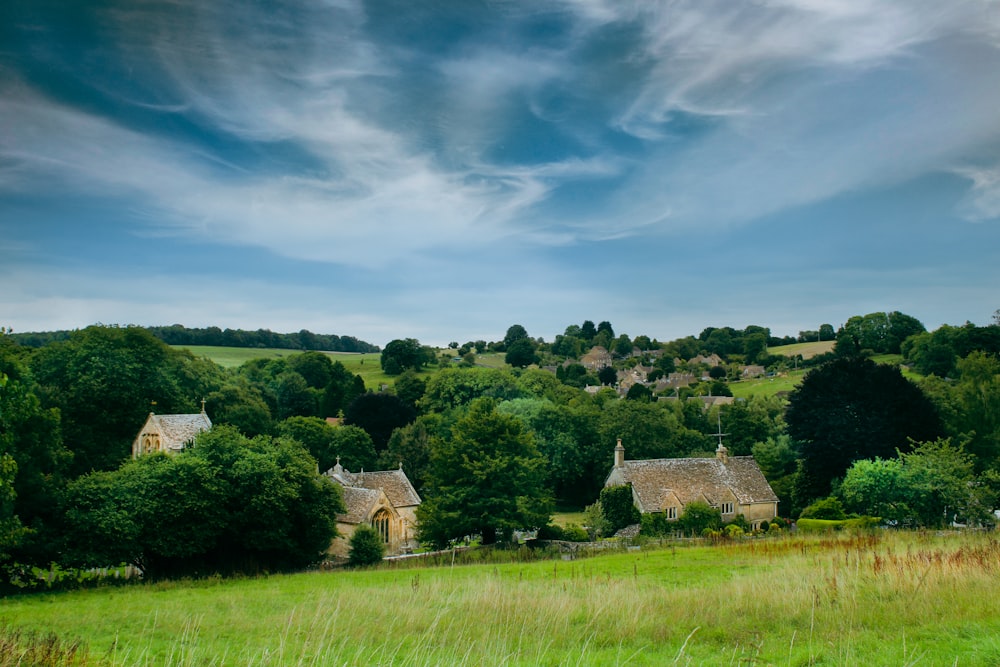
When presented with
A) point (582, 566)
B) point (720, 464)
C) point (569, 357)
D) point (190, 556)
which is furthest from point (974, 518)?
point (569, 357)

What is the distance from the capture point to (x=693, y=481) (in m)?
52.4

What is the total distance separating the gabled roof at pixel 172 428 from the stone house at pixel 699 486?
108 ft

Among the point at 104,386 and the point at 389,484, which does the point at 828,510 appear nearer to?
the point at 389,484

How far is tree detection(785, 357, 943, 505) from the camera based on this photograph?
49.2 m

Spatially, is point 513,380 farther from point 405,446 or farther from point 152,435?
point 152,435

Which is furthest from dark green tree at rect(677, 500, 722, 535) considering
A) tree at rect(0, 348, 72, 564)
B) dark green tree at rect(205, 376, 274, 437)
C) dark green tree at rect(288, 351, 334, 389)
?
dark green tree at rect(288, 351, 334, 389)

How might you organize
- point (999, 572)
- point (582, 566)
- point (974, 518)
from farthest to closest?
point (974, 518)
point (582, 566)
point (999, 572)

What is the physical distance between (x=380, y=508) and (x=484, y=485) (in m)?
11.1

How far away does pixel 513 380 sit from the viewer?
86875 millimetres

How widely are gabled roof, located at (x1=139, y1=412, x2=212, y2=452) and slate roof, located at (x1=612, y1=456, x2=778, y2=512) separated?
1303 inches

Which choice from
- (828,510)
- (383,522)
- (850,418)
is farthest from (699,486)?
(383,522)

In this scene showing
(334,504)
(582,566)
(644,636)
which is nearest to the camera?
(644,636)

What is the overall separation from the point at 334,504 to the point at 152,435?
2737 centimetres

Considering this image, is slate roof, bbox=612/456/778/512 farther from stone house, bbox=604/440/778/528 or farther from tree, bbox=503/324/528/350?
tree, bbox=503/324/528/350
